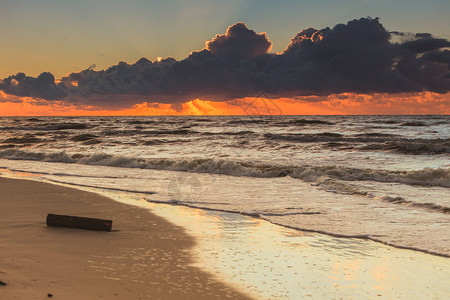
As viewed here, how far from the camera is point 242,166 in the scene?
19.6 meters

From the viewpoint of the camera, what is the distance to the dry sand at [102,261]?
480 cm

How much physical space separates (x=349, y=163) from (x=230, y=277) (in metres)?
18.0

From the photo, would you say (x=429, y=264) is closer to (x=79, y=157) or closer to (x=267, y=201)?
(x=267, y=201)

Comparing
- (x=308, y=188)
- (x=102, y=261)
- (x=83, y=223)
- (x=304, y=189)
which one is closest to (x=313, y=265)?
(x=102, y=261)

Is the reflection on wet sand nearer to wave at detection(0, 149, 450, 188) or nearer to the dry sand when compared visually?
the dry sand

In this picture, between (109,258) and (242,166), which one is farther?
(242,166)

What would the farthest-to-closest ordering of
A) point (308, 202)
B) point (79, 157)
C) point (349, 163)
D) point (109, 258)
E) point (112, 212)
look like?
point (79, 157), point (349, 163), point (308, 202), point (112, 212), point (109, 258)

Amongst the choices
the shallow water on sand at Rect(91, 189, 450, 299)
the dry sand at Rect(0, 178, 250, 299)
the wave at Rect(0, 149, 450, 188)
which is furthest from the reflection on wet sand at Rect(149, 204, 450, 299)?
the wave at Rect(0, 149, 450, 188)

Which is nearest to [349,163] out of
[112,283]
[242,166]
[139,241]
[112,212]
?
[242,166]

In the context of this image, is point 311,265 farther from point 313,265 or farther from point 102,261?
point 102,261

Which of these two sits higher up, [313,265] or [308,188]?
[313,265]

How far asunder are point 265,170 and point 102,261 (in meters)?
13.2

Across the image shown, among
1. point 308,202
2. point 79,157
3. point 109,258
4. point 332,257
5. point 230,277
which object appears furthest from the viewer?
point 79,157

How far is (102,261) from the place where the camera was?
19.5 feet
